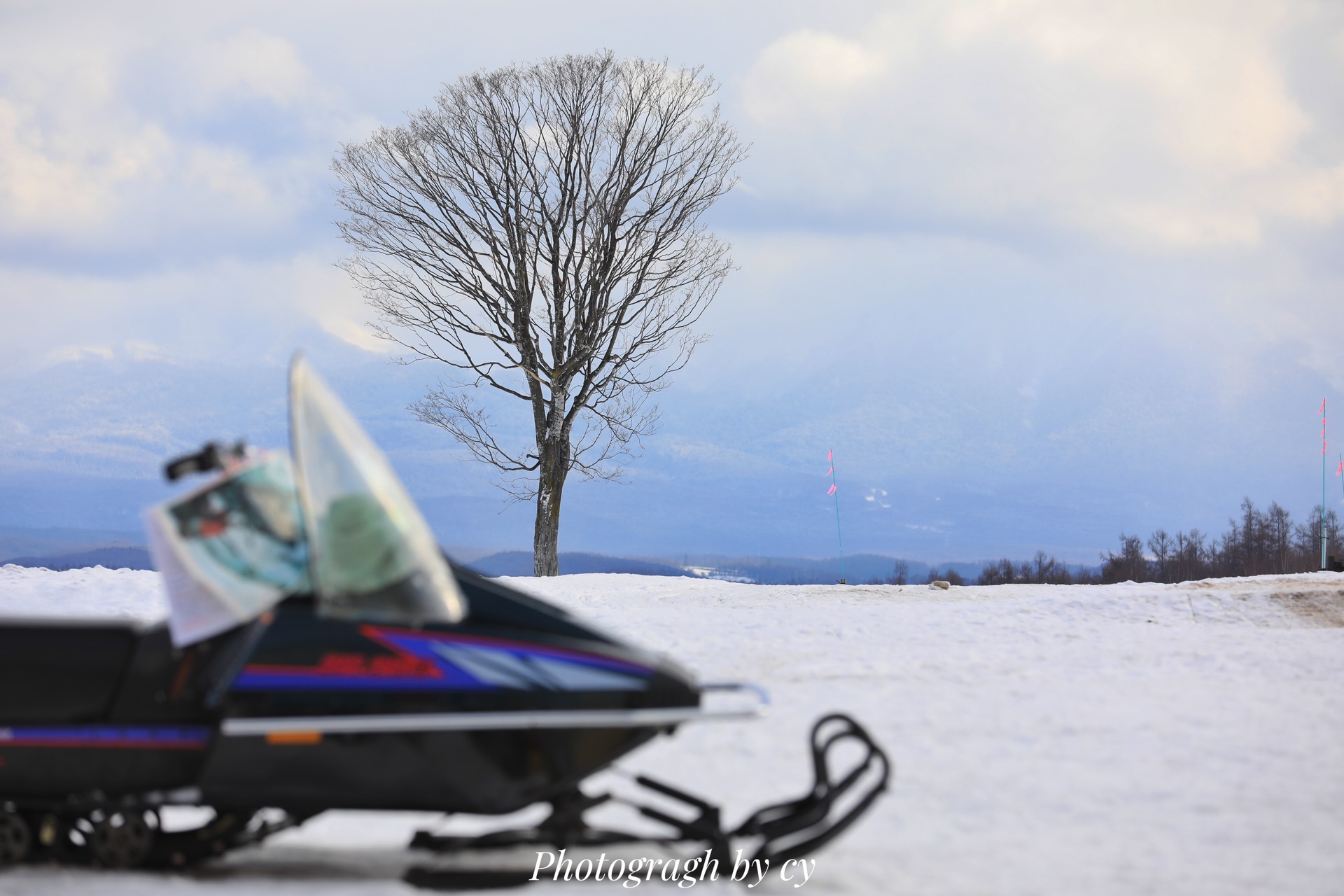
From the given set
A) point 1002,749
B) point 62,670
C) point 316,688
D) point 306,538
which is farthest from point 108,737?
point 1002,749

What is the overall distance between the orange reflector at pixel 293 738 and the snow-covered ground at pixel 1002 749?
0.53 m

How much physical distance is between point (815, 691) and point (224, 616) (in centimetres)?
457

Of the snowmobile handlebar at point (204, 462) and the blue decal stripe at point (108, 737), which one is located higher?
the snowmobile handlebar at point (204, 462)

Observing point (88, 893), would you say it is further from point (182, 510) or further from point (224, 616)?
point (182, 510)

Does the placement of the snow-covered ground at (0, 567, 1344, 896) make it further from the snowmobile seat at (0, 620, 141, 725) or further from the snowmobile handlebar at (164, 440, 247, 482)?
the snowmobile handlebar at (164, 440, 247, 482)

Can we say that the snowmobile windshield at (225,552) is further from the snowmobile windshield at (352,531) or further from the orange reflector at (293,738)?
the orange reflector at (293,738)

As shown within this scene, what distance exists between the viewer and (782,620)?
35.6ft

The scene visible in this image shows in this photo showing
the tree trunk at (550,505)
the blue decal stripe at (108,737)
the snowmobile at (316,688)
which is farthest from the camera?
the tree trunk at (550,505)

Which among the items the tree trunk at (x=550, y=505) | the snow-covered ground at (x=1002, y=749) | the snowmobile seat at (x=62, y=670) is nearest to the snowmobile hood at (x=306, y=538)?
the snowmobile seat at (x=62, y=670)

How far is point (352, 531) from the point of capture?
3594mm

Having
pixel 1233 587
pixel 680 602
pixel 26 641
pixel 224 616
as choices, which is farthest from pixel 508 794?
pixel 1233 587

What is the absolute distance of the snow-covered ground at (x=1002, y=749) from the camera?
13.5 feet

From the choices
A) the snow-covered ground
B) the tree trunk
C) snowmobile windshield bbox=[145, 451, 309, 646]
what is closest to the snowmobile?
snowmobile windshield bbox=[145, 451, 309, 646]

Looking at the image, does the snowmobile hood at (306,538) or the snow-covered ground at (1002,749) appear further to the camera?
the snow-covered ground at (1002,749)
